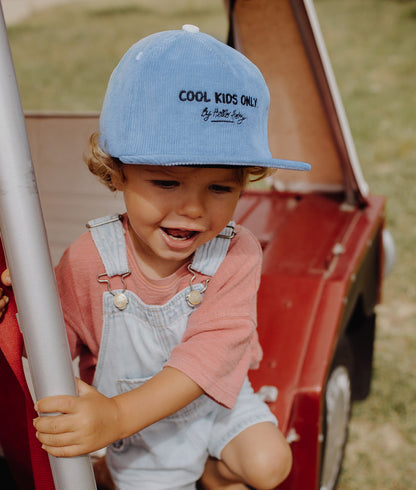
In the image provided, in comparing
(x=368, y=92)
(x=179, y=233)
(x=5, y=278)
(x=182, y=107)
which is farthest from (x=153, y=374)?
(x=368, y=92)

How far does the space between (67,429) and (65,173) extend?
1.12m

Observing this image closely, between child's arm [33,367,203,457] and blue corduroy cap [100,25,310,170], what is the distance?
327mm

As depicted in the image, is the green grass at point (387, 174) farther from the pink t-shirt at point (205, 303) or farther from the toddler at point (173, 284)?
the pink t-shirt at point (205, 303)

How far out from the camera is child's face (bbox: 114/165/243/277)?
2.89 ft

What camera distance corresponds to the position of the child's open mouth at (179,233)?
0.94 m

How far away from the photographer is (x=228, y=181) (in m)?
0.91

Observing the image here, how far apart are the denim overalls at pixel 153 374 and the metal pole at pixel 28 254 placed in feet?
1.20

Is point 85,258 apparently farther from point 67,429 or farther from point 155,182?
point 67,429

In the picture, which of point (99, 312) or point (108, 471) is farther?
point (108, 471)

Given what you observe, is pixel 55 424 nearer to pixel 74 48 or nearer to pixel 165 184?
pixel 165 184

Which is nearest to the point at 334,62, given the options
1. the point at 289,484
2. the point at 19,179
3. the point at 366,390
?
the point at 366,390

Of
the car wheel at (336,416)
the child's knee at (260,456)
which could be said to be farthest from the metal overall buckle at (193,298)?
the car wheel at (336,416)

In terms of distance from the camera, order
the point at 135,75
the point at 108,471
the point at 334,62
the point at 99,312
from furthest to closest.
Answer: the point at 334,62
the point at 108,471
the point at 99,312
the point at 135,75

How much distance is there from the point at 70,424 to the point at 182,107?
437 mm
